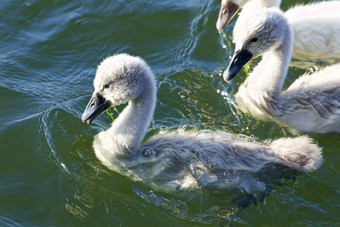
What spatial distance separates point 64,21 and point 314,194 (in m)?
4.62

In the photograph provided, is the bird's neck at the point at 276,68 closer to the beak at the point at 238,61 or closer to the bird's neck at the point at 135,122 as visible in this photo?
the beak at the point at 238,61

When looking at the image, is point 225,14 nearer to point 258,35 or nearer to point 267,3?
point 267,3

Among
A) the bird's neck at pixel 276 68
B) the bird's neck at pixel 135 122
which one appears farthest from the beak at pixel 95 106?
the bird's neck at pixel 276 68

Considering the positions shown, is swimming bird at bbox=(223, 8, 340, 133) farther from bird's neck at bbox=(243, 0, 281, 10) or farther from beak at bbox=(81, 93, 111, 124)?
beak at bbox=(81, 93, 111, 124)

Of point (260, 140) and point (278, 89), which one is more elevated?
point (278, 89)

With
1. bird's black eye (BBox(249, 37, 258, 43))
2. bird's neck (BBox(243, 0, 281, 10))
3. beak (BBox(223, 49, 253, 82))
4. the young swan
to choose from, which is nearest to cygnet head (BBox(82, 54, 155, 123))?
the young swan

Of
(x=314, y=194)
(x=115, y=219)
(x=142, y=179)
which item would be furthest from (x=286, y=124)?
(x=115, y=219)

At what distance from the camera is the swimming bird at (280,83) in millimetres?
6059

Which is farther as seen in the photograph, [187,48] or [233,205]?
[187,48]

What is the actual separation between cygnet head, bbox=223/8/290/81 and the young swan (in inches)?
43.5

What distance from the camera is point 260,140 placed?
6.24 meters

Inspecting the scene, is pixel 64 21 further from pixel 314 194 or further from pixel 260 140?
pixel 314 194

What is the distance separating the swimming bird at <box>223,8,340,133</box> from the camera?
6.06m

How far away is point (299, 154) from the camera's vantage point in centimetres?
539
